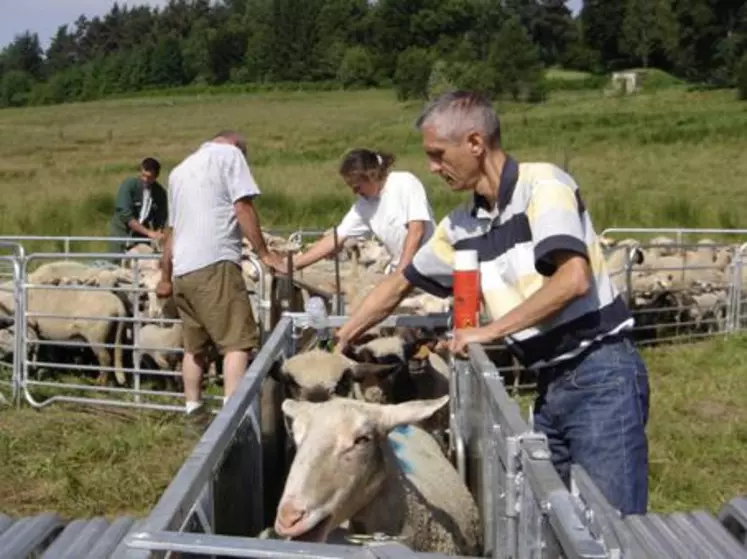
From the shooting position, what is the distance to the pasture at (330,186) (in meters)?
7.51

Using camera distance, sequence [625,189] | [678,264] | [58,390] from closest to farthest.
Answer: [58,390]
[678,264]
[625,189]

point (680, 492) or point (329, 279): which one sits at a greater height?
point (329, 279)

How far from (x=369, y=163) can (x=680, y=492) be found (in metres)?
2.65

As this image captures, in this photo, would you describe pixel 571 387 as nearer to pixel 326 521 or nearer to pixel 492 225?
pixel 492 225

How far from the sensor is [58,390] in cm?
984

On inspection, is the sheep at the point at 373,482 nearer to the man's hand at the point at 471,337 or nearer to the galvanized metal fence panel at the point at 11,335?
the man's hand at the point at 471,337

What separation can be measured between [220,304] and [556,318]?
12.7 feet

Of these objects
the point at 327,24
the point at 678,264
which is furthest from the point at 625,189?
the point at 327,24

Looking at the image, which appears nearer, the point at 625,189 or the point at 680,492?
the point at 680,492

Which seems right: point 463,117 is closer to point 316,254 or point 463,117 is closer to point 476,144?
point 476,144

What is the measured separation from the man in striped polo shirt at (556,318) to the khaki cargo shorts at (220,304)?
361 cm

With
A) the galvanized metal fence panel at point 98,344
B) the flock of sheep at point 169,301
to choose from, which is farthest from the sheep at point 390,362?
the galvanized metal fence panel at point 98,344

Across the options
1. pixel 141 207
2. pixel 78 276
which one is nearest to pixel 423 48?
pixel 141 207

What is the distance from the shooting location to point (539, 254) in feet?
11.7
